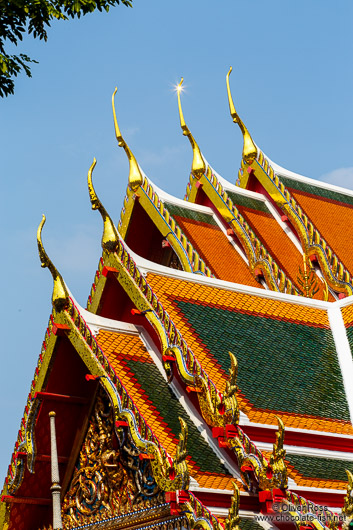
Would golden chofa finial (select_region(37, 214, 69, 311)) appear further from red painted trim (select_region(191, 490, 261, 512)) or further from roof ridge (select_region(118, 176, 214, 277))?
roof ridge (select_region(118, 176, 214, 277))

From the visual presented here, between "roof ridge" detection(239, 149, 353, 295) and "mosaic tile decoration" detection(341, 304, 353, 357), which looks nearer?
"mosaic tile decoration" detection(341, 304, 353, 357)

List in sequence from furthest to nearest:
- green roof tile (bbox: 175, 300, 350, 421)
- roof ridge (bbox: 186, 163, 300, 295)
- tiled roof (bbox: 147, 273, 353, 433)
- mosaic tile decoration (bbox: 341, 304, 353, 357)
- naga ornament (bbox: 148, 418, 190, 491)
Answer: roof ridge (bbox: 186, 163, 300, 295), mosaic tile decoration (bbox: 341, 304, 353, 357), green roof tile (bbox: 175, 300, 350, 421), tiled roof (bbox: 147, 273, 353, 433), naga ornament (bbox: 148, 418, 190, 491)

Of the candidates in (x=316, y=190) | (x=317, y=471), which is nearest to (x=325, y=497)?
(x=317, y=471)

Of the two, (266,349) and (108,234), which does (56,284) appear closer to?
(108,234)

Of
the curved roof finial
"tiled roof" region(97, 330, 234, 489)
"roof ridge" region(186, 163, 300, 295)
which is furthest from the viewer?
"roof ridge" region(186, 163, 300, 295)

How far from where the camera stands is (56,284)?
1072cm

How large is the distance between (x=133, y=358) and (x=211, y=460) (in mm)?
1481

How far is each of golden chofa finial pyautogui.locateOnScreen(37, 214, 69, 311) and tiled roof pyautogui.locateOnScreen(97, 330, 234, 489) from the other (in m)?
0.48

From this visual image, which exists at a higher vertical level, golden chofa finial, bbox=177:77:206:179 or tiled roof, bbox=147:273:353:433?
golden chofa finial, bbox=177:77:206:179

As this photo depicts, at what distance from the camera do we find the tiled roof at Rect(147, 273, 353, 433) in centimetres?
1038

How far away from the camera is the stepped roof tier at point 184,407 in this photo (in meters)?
9.05

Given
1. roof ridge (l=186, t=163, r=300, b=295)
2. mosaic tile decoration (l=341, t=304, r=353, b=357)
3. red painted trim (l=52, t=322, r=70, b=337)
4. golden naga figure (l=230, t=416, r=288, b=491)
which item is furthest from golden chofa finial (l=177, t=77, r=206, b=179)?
golden naga figure (l=230, t=416, r=288, b=491)

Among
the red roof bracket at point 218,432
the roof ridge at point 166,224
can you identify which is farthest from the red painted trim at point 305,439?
the roof ridge at point 166,224

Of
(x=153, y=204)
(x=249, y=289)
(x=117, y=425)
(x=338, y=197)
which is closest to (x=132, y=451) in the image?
(x=117, y=425)
